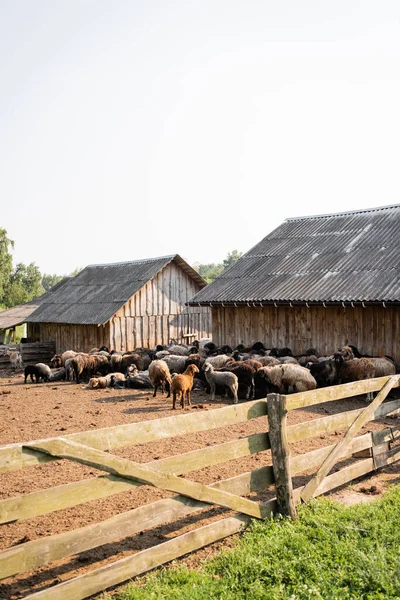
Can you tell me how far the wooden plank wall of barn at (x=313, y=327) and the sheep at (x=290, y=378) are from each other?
3266 millimetres

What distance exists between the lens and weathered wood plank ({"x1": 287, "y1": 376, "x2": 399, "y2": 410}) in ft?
21.0

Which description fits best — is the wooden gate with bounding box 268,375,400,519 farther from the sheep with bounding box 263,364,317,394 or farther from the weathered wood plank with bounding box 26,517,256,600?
the sheep with bounding box 263,364,317,394

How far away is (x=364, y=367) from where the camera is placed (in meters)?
15.0

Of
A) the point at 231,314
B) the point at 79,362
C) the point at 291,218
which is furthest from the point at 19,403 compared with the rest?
the point at 291,218

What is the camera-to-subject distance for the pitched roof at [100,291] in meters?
27.9

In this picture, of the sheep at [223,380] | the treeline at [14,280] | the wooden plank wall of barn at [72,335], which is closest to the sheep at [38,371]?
the wooden plank wall of barn at [72,335]

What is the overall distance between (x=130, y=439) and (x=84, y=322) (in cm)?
2291

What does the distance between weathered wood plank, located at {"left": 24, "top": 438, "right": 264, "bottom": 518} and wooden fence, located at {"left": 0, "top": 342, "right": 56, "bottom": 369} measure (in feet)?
85.3

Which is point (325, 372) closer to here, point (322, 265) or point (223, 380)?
point (223, 380)

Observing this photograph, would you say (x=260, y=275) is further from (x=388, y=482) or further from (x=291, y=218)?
(x=388, y=482)

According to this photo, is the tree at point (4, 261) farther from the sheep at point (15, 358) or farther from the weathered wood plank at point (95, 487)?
the weathered wood plank at point (95, 487)

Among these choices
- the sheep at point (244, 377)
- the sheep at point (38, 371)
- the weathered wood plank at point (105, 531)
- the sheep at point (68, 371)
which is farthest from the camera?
the sheep at point (68, 371)

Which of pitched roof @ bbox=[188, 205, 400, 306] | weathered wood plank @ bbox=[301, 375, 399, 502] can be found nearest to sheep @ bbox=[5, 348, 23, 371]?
pitched roof @ bbox=[188, 205, 400, 306]

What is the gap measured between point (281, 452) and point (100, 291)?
1013 inches
